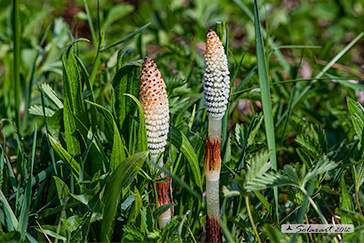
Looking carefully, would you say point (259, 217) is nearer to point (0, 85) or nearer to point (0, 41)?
point (0, 85)

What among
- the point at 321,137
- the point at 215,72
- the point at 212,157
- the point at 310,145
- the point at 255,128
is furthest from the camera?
the point at 321,137

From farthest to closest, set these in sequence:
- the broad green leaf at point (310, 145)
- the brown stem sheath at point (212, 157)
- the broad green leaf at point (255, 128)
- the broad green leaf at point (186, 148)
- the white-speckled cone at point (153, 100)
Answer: the broad green leaf at point (310, 145) → the broad green leaf at point (255, 128) → the broad green leaf at point (186, 148) → the brown stem sheath at point (212, 157) → the white-speckled cone at point (153, 100)

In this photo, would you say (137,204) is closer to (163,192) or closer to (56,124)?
(163,192)

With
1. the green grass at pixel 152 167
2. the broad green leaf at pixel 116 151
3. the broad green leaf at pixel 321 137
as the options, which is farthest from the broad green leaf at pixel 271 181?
the broad green leaf at pixel 321 137

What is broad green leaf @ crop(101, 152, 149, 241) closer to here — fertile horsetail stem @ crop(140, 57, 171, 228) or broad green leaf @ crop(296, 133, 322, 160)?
fertile horsetail stem @ crop(140, 57, 171, 228)

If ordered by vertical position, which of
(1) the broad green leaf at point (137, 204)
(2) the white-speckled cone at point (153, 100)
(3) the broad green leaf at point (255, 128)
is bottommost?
(1) the broad green leaf at point (137, 204)

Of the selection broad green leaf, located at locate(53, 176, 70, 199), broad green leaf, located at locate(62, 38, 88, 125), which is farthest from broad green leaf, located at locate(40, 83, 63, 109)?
broad green leaf, located at locate(53, 176, 70, 199)

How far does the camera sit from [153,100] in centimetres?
130

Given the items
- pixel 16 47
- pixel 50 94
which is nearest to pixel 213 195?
pixel 50 94

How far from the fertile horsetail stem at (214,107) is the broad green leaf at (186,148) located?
119mm

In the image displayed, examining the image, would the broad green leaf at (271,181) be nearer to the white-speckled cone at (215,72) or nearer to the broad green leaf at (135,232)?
the white-speckled cone at (215,72)

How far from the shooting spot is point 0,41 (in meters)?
3.03

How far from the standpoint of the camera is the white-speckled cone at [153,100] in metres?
1.29

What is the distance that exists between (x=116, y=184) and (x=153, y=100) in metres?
0.33
